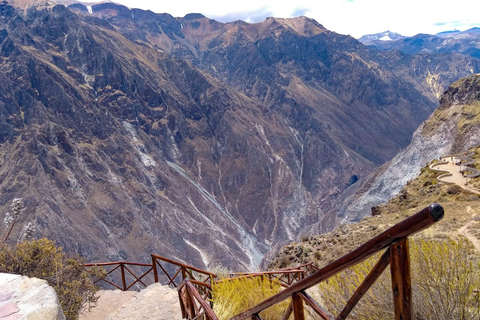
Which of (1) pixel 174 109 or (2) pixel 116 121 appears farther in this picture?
(1) pixel 174 109

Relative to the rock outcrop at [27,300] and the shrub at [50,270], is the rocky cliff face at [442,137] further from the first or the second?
the rock outcrop at [27,300]

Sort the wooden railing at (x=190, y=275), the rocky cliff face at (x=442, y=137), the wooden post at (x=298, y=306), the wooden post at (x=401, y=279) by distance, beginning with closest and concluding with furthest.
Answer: the wooden post at (x=401, y=279)
the wooden post at (x=298, y=306)
the wooden railing at (x=190, y=275)
the rocky cliff face at (x=442, y=137)

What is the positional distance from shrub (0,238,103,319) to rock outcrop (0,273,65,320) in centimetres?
260

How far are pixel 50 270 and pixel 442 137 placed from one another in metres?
79.1

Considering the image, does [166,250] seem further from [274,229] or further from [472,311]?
[472,311]

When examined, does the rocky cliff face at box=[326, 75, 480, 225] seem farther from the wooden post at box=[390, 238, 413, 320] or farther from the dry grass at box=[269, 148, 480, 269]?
the wooden post at box=[390, 238, 413, 320]

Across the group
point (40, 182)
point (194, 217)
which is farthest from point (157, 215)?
point (40, 182)

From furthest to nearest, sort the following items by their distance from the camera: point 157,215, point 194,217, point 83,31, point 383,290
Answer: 1. point 83,31
2. point 194,217
3. point 157,215
4. point 383,290

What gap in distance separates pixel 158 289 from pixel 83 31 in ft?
563

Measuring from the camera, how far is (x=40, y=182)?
9300 centimetres

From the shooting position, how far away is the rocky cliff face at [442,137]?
65.9m

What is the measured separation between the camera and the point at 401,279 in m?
2.63

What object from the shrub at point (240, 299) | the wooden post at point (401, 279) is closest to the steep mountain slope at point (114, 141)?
the shrub at point (240, 299)

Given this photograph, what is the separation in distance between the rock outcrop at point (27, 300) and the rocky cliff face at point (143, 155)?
83.2 meters
